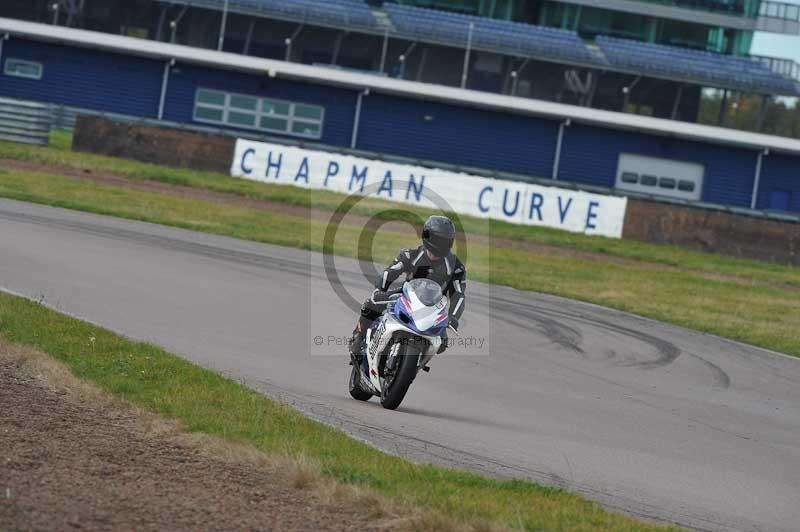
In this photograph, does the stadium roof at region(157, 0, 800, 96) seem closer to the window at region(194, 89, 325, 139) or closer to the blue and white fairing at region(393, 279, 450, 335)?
the window at region(194, 89, 325, 139)

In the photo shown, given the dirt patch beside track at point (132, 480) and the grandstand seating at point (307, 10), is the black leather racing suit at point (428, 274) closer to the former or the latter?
the dirt patch beside track at point (132, 480)

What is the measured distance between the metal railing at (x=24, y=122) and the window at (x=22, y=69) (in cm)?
1112

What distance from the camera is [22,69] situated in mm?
47125

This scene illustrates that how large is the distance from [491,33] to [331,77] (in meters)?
10.7

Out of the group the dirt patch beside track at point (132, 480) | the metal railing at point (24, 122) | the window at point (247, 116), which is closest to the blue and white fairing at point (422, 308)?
the dirt patch beside track at point (132, 480)

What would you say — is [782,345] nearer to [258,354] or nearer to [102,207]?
[258,354]

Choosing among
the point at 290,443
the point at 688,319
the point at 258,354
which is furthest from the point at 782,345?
the point at 290,443

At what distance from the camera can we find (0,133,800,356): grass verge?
23.8 meters

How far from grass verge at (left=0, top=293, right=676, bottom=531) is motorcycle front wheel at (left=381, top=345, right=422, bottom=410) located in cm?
104

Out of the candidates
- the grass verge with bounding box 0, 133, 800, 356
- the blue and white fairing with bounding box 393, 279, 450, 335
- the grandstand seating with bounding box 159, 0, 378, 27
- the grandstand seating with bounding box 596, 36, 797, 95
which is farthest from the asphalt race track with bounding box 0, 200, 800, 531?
the grandstand seating with bounding box 596, 36, 797, 95

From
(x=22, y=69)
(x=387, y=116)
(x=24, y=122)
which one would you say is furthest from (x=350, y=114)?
(x=24, y=122)

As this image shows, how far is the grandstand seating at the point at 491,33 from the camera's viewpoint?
2094 inches

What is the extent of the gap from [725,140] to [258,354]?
121 ft

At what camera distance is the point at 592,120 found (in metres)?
46.5
